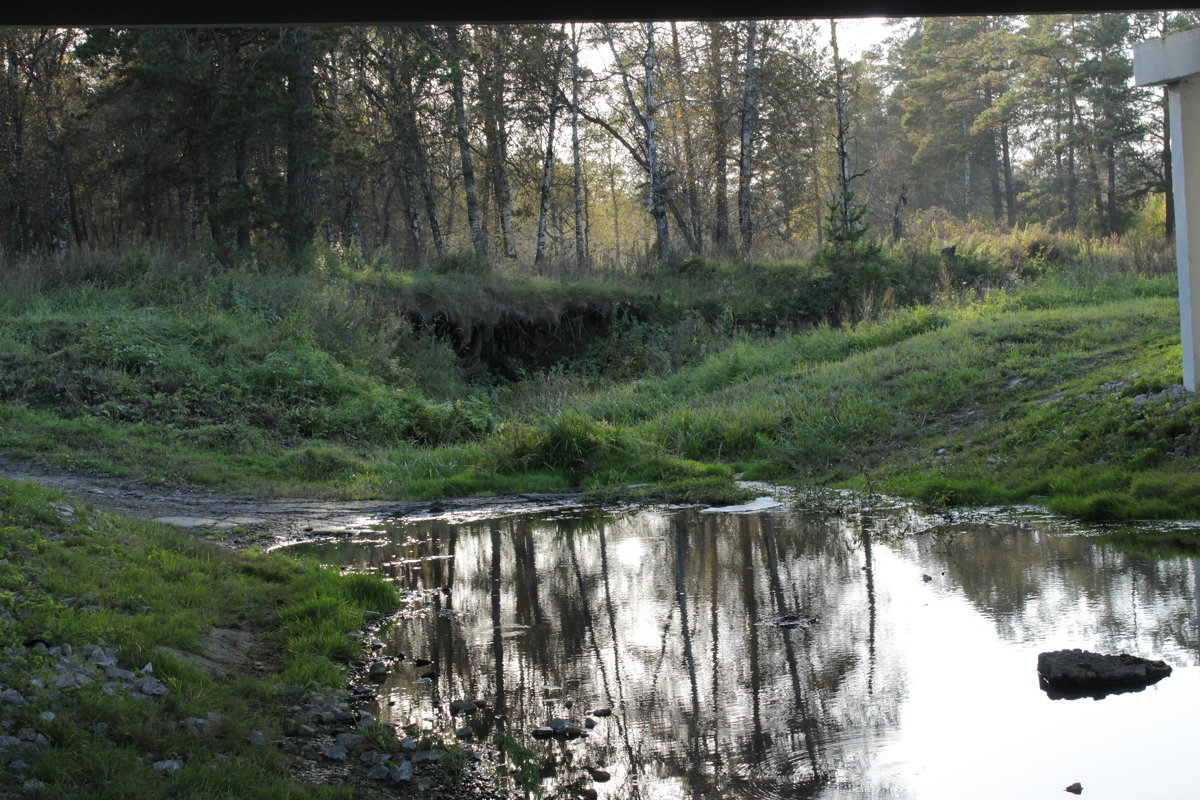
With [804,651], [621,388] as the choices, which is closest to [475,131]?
[621,388]

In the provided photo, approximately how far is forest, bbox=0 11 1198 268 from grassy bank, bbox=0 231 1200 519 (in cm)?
255

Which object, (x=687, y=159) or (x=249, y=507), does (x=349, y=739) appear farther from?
(x=687, y=159)

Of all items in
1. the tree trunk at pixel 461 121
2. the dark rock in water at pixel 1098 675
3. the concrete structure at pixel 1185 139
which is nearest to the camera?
the dark rock in water at pixel 1098 675

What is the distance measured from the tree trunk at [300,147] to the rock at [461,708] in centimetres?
1851

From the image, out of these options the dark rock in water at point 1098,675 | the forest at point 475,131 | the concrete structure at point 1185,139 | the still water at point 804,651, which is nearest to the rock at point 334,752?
the still water at point 804,651

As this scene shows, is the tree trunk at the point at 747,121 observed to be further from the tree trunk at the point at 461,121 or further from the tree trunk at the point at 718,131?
the tree trunk at the point at 461,121

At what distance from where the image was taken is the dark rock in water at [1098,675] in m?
5.45

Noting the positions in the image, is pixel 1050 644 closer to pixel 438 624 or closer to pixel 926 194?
pixel 438 624

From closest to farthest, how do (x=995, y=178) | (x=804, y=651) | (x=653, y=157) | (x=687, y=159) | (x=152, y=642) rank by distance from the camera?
(x=152, y=642), (x=804, y=651), (x=653, y=157), (x=687, y=159), (x=995, y=178)

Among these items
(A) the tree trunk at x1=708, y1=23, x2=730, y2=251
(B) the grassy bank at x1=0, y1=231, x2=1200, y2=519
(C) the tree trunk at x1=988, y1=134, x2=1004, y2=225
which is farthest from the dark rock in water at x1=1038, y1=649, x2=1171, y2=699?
(C) the tree trunk at x1=988, y1=134, x2=1004, y2=225

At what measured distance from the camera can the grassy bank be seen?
37.4 ft

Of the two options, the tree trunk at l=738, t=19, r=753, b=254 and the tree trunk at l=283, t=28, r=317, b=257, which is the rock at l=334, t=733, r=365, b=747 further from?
the tree trunk at l=738, t=19, r=753, b=254

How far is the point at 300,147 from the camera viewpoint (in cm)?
2231

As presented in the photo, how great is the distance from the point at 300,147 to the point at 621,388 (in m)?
9.58
